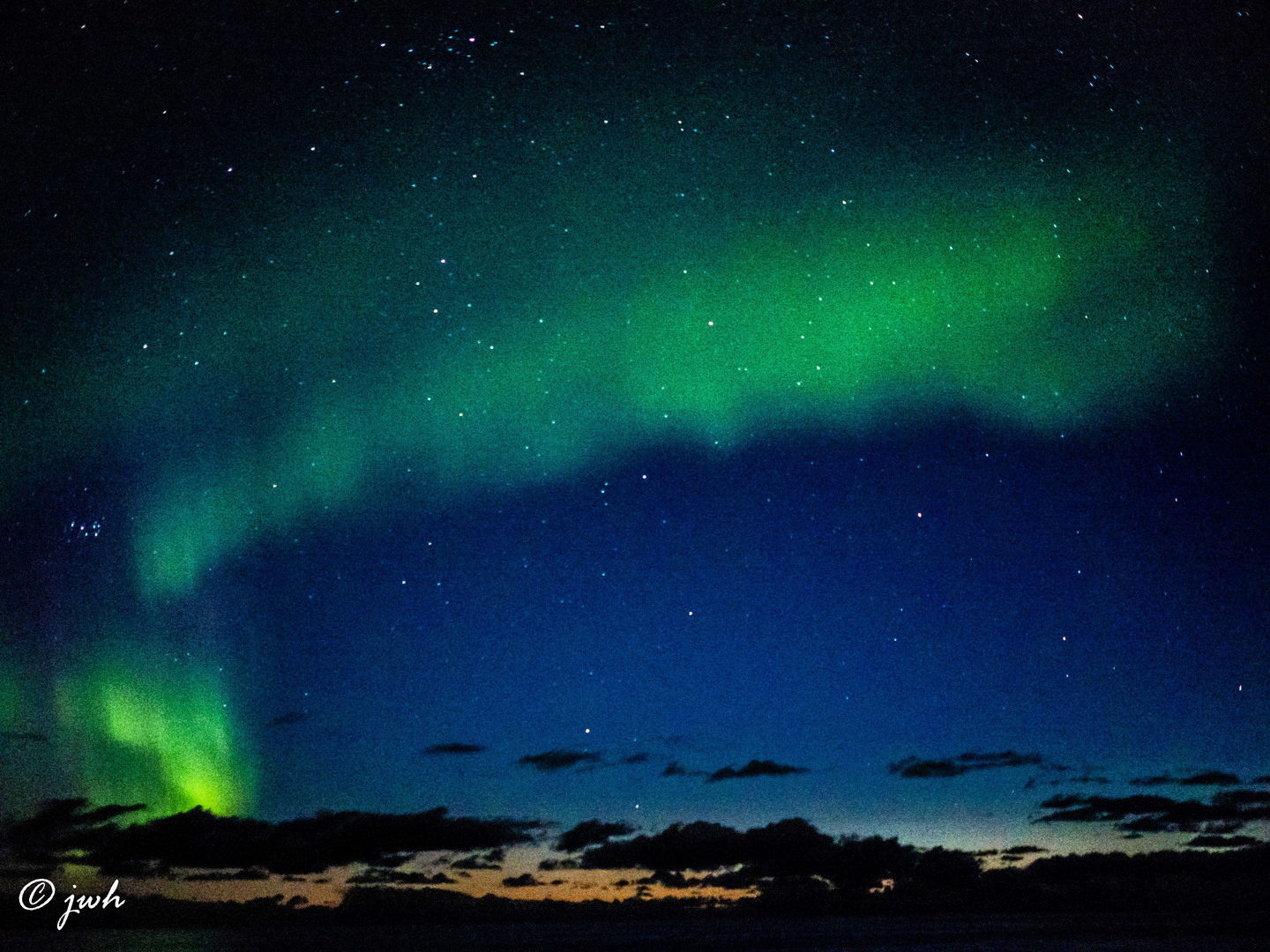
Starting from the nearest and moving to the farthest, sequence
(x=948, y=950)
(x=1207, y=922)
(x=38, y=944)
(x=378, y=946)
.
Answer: (x=948, y=950) < (x=378, y=946) < (x=38, y=944) < (x=1207, y=922)

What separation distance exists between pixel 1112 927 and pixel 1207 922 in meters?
14.4

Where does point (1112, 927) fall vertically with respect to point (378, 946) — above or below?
below

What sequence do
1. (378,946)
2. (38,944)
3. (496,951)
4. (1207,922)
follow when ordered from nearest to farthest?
1. (496,951)
2. (378,946)
3. (38,944)
4. (1207,922)

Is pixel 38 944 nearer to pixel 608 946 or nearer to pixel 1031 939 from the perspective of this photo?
pixel 608 946

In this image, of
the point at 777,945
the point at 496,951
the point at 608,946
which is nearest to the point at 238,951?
the point at 496,951

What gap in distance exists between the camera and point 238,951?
79312 millimetres

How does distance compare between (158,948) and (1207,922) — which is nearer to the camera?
(158,948)

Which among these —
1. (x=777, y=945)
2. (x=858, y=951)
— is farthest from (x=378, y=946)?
(x=858, y=951)

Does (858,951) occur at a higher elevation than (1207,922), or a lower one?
higher

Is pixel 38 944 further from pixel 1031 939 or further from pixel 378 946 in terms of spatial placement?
pixel 1031 939

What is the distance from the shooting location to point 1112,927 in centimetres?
10031

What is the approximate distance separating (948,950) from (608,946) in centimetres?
2557

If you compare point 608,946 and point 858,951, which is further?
point 608,946

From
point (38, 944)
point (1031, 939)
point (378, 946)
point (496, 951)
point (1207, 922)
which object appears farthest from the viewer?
point (1207, 922)
